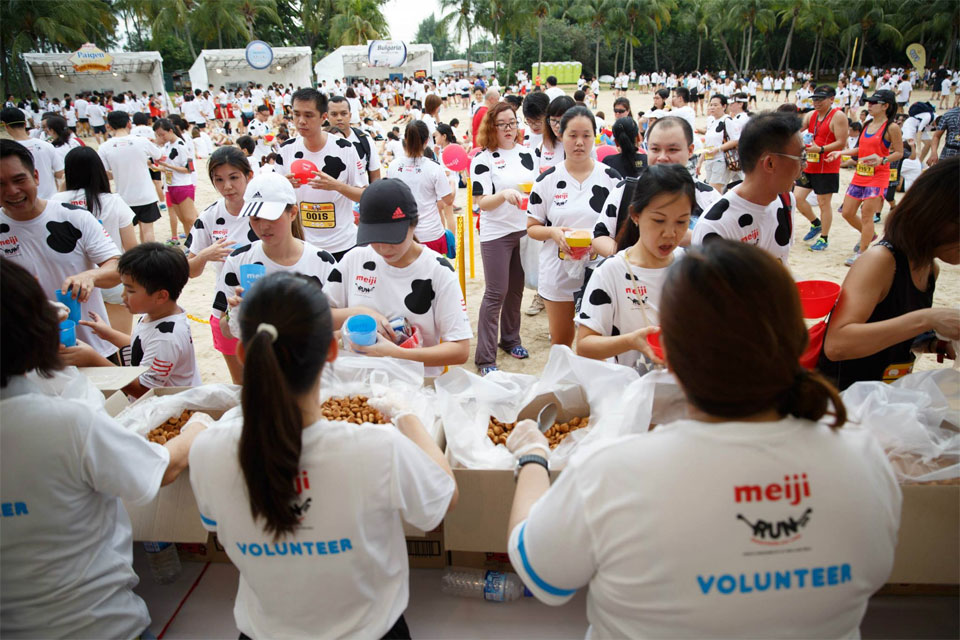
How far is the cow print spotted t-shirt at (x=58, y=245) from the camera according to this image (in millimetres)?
3436

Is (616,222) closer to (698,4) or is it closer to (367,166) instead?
(367,166)

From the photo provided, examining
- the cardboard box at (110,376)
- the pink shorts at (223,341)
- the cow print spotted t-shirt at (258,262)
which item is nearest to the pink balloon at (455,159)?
the cow print spotted t-shirt at (258,262)

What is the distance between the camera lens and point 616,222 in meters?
3.57

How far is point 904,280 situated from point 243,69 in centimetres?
3826

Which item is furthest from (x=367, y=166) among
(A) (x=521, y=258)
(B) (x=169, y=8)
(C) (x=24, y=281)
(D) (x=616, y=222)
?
(B) (x=169, y=8)

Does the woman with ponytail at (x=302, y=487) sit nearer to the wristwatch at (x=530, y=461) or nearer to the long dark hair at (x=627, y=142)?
the wristwatch at (x=530, y=461)

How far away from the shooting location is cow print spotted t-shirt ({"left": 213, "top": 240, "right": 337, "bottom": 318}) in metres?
3.17

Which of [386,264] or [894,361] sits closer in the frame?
[894,361]

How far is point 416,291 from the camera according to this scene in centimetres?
282

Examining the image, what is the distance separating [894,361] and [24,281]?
3099 mm

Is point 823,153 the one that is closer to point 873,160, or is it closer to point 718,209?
point 873,160

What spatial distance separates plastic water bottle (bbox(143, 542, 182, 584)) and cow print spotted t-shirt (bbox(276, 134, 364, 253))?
2782 millimetres

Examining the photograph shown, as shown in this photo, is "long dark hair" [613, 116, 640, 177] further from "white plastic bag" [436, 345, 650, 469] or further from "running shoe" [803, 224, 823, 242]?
"running shoe" [803, 224, 823, 242]

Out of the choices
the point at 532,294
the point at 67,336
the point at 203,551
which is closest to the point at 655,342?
the point at 203,551
